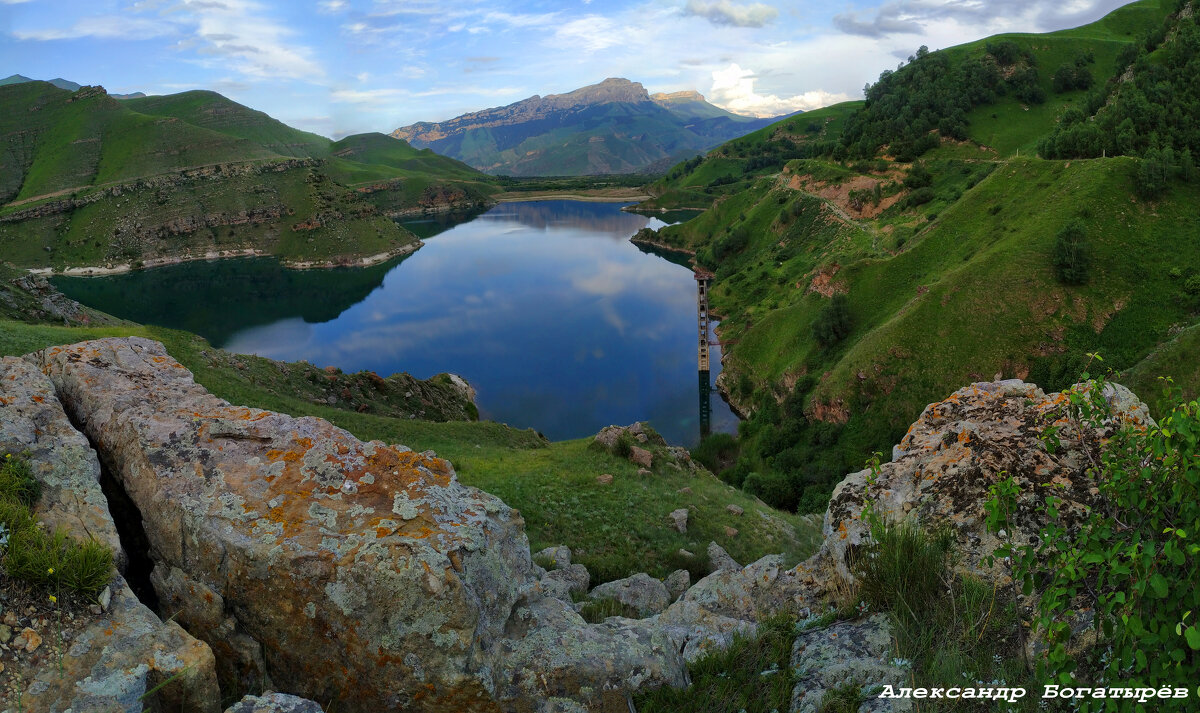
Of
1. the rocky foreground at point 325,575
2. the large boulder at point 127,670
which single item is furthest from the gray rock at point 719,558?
the large boulder at point 127,670

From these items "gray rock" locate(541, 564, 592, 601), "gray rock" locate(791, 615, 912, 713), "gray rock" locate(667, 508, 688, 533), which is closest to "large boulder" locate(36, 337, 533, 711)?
"gray rock" locate(791, 615, 912, 713)

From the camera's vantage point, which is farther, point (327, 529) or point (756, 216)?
point (756, 216)

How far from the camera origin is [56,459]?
6.05m

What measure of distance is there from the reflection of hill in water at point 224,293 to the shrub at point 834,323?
84.8 m

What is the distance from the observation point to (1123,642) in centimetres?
396

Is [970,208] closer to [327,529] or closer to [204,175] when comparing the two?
[327,529]

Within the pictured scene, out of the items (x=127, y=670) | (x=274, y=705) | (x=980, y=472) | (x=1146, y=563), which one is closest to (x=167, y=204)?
(x=127, y=670)

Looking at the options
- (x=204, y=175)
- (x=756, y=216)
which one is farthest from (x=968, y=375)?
(x=204, y=175)

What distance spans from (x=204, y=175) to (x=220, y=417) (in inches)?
8354

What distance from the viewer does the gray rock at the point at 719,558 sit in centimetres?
1731

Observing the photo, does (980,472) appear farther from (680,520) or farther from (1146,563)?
(680,520)

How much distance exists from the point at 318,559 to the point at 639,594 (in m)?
9.11

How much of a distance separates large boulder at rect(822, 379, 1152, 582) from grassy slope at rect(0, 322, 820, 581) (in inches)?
126

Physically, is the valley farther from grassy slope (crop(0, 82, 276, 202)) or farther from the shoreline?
grassy slope (crop(0, 82, 276, 202))
